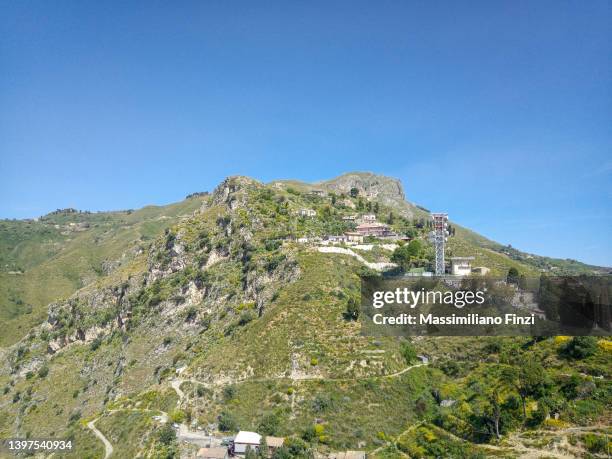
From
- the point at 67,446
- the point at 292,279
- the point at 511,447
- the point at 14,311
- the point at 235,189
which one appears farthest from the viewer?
the point at 14,311

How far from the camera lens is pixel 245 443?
1361 inches

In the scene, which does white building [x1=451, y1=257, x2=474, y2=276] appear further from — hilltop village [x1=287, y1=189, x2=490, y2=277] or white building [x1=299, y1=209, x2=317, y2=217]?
white building [x1=299, y1=209, x2=317, y2=217]

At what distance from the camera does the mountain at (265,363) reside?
117ft

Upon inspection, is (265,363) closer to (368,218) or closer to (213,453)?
(213,453)

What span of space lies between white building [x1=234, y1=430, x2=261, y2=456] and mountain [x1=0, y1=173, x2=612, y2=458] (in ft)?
7.02

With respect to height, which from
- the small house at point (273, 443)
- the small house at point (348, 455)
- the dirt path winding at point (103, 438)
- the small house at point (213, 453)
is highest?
the small house at point (273, 443)

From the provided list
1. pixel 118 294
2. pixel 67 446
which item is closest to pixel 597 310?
pixel 67 446

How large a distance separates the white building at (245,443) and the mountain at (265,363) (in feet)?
7.02

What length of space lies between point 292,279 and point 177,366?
59.0ft

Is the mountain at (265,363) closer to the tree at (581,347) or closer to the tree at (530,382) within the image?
the tree at (530,382)

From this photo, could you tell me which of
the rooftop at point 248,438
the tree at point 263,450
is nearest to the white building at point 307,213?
the rooftop at point 248,438

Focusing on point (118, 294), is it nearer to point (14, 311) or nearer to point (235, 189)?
point (235, 189)

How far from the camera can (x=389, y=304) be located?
160 feet

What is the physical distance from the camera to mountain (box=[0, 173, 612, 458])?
117 ft
